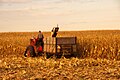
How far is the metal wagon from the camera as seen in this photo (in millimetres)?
19422

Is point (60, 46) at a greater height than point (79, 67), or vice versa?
point (60, 46)

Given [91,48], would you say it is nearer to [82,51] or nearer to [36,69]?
[82,51]

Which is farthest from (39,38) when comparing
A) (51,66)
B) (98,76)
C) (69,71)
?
(98,76)

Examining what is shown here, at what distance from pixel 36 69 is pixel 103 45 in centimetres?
866

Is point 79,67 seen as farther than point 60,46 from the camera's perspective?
No

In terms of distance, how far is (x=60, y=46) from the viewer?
19.5 m

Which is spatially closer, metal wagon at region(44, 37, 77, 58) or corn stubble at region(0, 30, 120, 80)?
corn stubble at region(0, 30, 120, 80)

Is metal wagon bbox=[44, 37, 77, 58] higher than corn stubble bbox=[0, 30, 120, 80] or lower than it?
higher

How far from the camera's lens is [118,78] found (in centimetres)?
1268

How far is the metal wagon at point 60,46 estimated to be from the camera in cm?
1942

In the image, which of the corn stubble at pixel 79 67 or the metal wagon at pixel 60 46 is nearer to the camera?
the corn stubble at pixel 79 67

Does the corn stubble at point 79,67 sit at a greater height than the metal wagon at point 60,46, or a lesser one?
lesser

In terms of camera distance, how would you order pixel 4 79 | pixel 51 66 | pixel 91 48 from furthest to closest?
pixel 91 48 < pixel 51 66 < pixel 4 79

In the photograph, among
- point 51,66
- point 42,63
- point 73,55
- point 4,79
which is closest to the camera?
point 4,79
